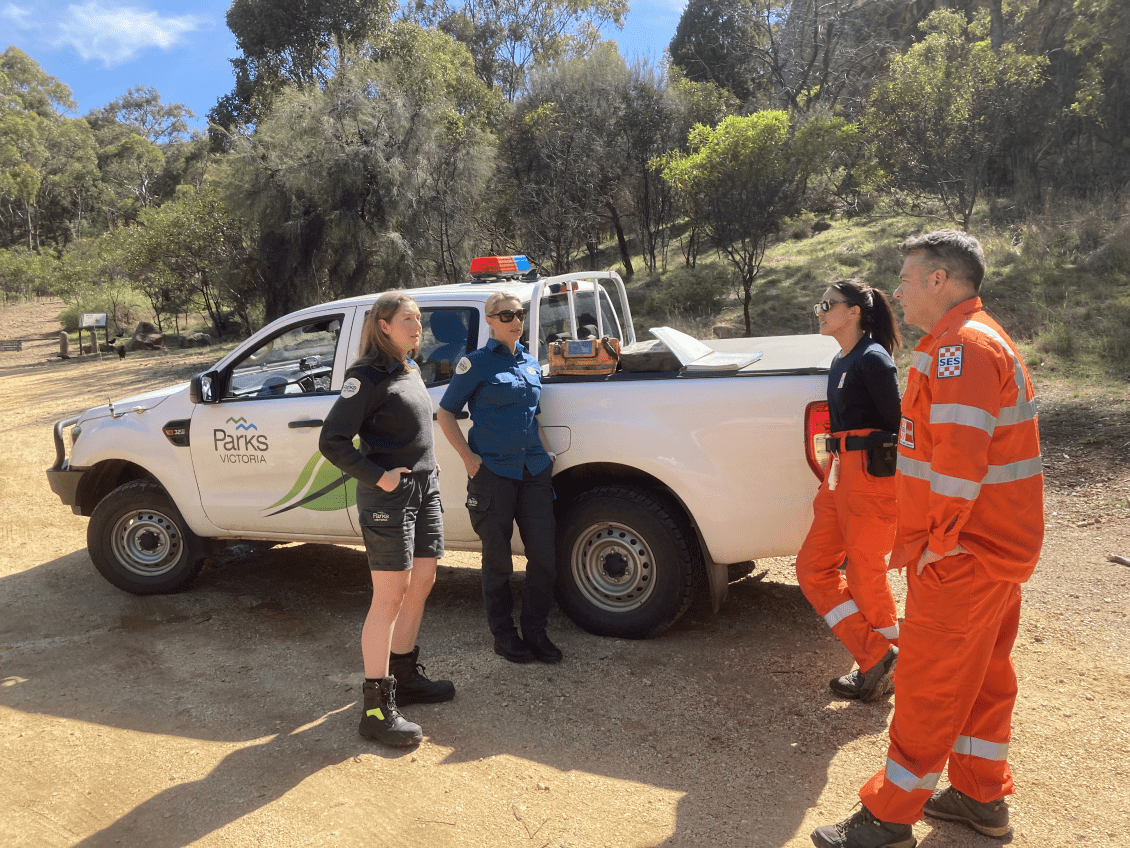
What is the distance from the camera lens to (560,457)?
15.4 ft

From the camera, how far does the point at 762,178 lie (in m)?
16.3

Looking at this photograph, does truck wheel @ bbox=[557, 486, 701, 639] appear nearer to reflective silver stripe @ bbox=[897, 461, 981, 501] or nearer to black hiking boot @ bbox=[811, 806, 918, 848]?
black hiking boot @ bbox=[811, 806, 918, 848]

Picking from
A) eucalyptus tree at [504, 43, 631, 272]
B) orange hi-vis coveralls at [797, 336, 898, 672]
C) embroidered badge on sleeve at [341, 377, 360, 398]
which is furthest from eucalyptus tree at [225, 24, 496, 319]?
orange hi-vis coveralls at [797, 336, 898, 672]

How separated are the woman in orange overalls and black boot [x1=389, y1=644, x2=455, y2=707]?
5.80ft

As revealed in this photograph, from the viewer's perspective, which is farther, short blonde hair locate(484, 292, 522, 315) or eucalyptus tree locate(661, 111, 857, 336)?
eucalyptus tree locate(661, 111, 857, 336)

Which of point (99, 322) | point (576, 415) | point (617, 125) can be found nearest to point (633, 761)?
point (576, 415)

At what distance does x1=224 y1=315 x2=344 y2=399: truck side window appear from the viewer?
534 cm

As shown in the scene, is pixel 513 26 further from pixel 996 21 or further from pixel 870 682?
pixel 870 682

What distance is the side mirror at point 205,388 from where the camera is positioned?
5.20 metres

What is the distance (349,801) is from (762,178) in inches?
584

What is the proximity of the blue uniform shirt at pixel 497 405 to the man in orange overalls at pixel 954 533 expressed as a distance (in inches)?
77.2

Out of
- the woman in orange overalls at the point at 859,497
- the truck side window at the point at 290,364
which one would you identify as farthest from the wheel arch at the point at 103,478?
the woman in orange overalls at the point at 859,497

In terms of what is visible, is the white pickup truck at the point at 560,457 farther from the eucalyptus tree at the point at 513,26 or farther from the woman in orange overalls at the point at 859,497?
the eucalyptus tree at the point at 513,26

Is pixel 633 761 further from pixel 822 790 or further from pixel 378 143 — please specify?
pixel 378 143
